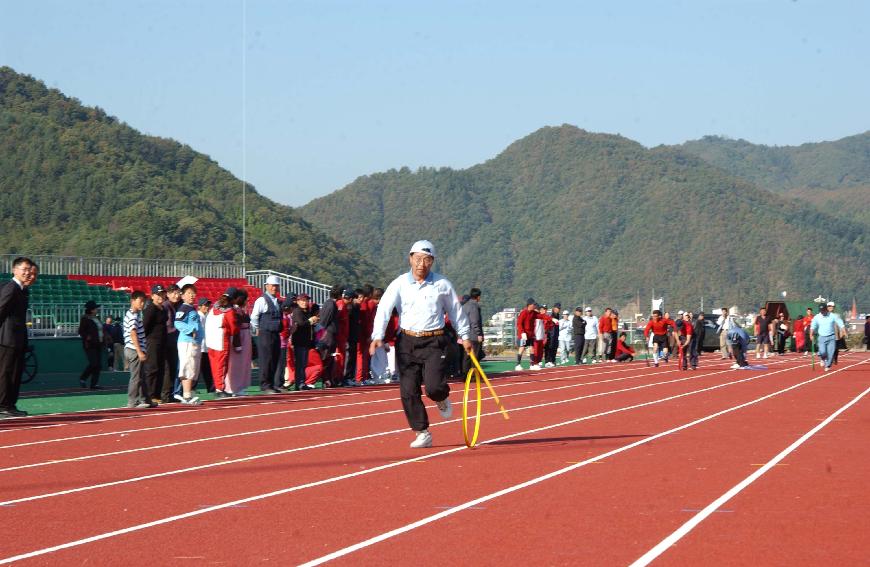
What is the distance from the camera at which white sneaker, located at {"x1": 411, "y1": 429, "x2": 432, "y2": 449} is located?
13.8 m

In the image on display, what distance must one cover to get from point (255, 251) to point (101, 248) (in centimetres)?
1543

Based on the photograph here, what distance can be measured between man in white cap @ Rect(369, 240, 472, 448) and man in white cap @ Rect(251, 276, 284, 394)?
11132 mm

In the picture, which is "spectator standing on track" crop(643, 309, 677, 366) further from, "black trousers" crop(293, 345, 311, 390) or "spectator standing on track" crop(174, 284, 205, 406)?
"spectator standing on track" crop(174, 284, 205, 406)

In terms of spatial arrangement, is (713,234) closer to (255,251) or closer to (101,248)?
(255,251)

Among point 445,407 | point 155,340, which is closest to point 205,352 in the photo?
point 155,340

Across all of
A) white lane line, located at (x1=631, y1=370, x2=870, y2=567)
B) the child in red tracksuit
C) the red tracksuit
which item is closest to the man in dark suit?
the red tracksuit

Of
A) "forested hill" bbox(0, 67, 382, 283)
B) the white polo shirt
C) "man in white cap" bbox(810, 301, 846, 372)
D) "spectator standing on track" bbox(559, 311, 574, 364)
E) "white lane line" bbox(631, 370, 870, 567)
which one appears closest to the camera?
"white lane line" bbox(631, 370, 870, 567)

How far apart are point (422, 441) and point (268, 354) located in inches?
459

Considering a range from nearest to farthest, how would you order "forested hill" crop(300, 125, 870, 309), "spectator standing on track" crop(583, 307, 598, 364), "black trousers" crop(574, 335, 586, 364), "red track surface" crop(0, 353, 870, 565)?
"red track surface" crop(0, 353, 870, 565)
"black trousers" crop(574, 335, 586, 364)
"spectator standing on track" crop(583, 307, 598, 364)
"forested hill" crop(300, 125, 870, 309)

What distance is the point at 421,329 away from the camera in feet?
45.6

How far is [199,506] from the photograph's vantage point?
32.1 feet

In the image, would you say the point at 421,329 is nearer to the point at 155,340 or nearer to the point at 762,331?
the point at 155,340

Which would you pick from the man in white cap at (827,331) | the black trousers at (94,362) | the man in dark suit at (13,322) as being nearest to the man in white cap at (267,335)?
the black trousers at (94,362)

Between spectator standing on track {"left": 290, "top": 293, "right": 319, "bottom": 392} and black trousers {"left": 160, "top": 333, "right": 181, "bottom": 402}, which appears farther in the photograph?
spectator standing on track {"left": 290, "top": 293, "right": 319, "bottom": 392}
